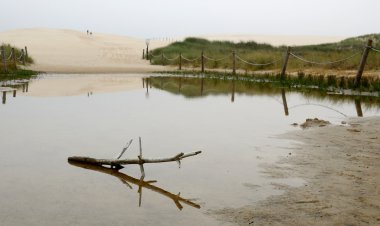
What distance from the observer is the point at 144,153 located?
18.4 ft

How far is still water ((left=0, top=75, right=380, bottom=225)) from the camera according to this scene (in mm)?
3709

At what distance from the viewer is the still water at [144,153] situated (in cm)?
371

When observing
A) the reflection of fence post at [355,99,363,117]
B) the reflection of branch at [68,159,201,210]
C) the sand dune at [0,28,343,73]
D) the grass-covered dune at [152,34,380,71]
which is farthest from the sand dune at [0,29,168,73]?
the reflection of branch at [68,159,201,210]

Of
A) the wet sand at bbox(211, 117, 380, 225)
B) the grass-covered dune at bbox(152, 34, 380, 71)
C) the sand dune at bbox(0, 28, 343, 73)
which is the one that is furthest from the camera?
the sand dune at bbox(0, 28, 343, 73)

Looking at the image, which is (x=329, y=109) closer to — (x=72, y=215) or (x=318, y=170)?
(x=318, y=170)

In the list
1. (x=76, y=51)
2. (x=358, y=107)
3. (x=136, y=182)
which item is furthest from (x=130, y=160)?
(x=76, y=51)

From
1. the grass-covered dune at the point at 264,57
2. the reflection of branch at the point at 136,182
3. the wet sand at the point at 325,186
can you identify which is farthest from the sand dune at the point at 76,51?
the reflection of branch at the point at 136,182

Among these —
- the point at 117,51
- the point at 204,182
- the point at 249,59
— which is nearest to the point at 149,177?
the point at 204,182

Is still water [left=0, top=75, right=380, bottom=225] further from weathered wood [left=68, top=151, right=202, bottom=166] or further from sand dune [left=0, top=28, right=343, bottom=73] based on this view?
sand dune [left=0, top=28, right=343, bottom=73]

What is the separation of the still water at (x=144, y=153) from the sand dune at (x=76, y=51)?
66.8ft

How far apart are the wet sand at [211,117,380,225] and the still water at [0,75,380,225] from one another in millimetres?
182

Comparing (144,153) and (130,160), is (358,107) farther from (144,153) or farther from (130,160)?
(130,160)

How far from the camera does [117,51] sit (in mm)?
43969

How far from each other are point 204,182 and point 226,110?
5351 mm
